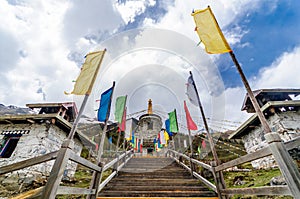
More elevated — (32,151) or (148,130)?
(148,130)

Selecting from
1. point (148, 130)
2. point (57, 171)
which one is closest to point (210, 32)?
point (57, 171)

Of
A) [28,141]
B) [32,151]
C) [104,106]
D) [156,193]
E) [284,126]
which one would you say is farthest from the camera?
[28,141]

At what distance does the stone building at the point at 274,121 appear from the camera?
553 centimetres

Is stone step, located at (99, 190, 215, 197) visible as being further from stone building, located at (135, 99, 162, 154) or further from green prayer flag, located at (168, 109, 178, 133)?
stone building, located at (135, 99, 162, 154)

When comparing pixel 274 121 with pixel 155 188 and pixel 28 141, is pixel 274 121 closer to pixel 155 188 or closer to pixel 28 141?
pixel 155 188

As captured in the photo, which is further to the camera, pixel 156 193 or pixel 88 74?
pixel 88 74

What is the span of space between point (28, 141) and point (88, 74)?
5774 millimetres

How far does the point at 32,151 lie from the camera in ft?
21.4

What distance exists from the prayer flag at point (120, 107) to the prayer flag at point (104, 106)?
185 cm

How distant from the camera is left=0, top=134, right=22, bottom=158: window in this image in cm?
698

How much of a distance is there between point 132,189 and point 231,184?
134 inches

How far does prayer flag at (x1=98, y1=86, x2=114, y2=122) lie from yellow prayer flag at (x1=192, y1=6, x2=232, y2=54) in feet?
11.1

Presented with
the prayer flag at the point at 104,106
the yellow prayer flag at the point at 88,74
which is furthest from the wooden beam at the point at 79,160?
the prayer flag at the point at 104,106

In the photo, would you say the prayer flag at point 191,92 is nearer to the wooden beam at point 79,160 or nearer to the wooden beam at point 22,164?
the wooden beam at point 79,160
